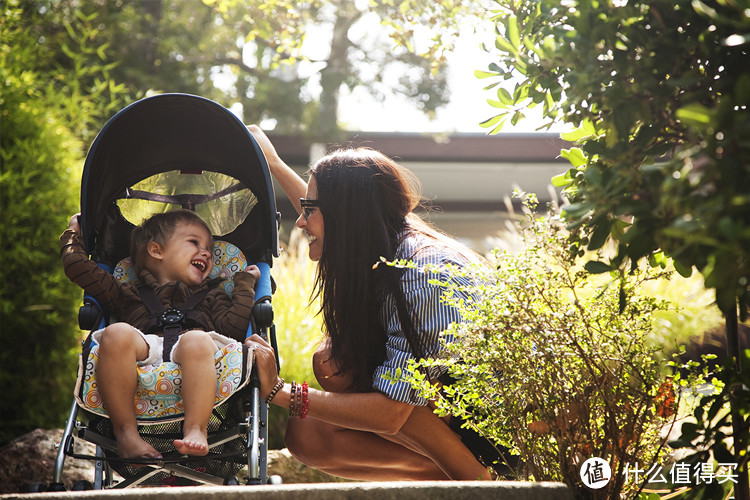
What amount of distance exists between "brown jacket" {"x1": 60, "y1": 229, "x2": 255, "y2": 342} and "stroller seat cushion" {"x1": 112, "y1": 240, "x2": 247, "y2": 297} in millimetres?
61

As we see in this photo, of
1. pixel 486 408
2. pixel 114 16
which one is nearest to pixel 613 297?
pixel 486 408

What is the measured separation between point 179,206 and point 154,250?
0.30 m

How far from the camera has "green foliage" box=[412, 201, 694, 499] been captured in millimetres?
1606

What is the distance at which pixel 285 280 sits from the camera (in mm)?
4625

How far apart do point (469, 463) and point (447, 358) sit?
571 mm

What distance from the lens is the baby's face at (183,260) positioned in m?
2.74

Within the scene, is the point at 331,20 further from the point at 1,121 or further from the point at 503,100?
the point at 503,100

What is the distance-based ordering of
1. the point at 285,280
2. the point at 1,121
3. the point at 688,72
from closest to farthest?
the point at 688,72, the point at 1,121, the point at 285,280

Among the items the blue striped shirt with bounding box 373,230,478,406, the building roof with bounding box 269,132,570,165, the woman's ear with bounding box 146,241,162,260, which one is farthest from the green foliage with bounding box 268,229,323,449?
the building roof with bounding box 269,132,570,165

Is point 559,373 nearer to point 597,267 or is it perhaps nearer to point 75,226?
point 597,267

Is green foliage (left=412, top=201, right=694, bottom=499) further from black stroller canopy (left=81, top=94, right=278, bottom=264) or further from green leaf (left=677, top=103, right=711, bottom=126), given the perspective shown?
black stroller canopy (left=81, top=94, right=278, bottom=264)

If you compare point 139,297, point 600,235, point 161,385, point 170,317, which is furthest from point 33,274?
point 600,235

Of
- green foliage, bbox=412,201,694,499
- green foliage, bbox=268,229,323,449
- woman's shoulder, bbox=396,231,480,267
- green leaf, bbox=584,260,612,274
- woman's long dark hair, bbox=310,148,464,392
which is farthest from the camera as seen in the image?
green foliage, bbox=268,229,323,449

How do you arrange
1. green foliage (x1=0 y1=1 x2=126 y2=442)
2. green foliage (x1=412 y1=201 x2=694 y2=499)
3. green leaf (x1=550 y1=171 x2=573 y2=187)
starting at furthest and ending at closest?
green foliage (x1=0 y1=1 x2=126 y2=442) → green leaf (x1=550 y1=171 x2=573 y2=187) → green foliage (x1=412 y1=201 x2=694 y2=499)
